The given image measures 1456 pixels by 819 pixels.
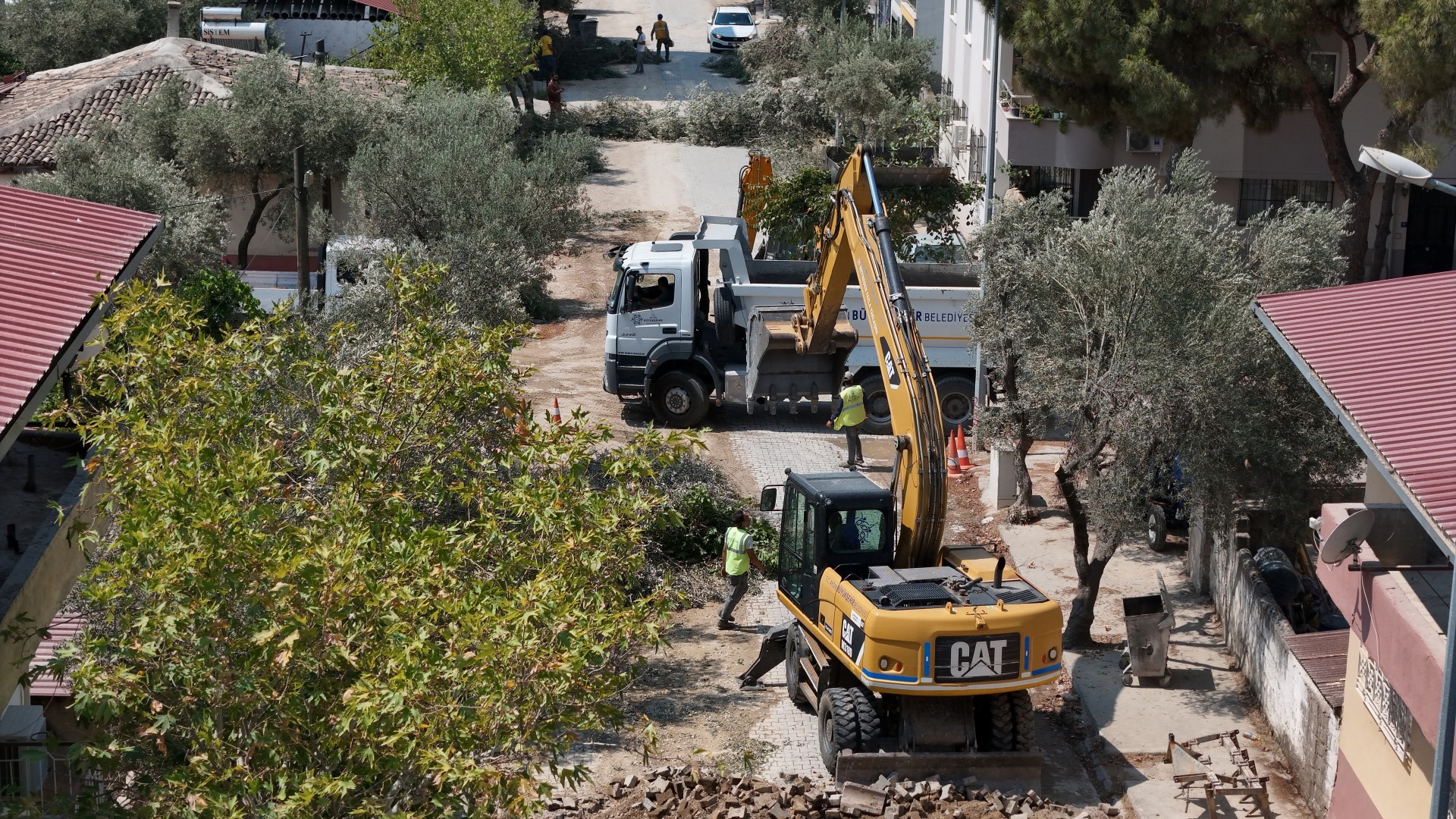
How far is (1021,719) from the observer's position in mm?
12805

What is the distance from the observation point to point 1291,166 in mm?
27281

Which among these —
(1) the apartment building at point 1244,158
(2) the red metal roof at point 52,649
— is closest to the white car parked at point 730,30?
(1) the apartment building at point 1244,158

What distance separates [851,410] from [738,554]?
16.8 ft

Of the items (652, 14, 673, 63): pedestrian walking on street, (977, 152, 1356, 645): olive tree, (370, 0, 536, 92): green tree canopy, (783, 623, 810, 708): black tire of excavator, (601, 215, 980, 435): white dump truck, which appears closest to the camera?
(977, 152, 1356, 645): olive tree

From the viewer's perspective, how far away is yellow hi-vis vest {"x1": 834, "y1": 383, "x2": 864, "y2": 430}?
20.2 metres

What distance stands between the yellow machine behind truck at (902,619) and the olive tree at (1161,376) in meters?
1.78

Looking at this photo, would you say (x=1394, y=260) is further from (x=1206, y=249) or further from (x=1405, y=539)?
(x=1405, y=539)

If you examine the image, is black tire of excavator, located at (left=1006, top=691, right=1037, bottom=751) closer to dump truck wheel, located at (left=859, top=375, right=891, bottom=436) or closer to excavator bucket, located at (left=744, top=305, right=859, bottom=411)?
excavator bucket, located at (left=744, top=305, right=859, bottom=411)

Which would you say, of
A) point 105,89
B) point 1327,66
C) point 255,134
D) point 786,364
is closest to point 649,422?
point 786,364

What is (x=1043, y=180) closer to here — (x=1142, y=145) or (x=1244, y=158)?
(x=1142, y=145)

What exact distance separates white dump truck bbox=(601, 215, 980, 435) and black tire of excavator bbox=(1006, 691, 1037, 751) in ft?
30.5

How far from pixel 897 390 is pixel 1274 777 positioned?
181 inches

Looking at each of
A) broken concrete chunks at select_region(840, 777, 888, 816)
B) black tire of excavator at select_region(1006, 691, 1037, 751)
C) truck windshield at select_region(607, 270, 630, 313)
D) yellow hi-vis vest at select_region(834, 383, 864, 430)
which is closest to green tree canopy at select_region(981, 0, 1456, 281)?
yellow hi-vis vest at select_region(834, 383, 864, 430)

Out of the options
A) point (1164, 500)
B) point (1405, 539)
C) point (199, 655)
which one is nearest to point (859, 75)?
point (1164, 500)
